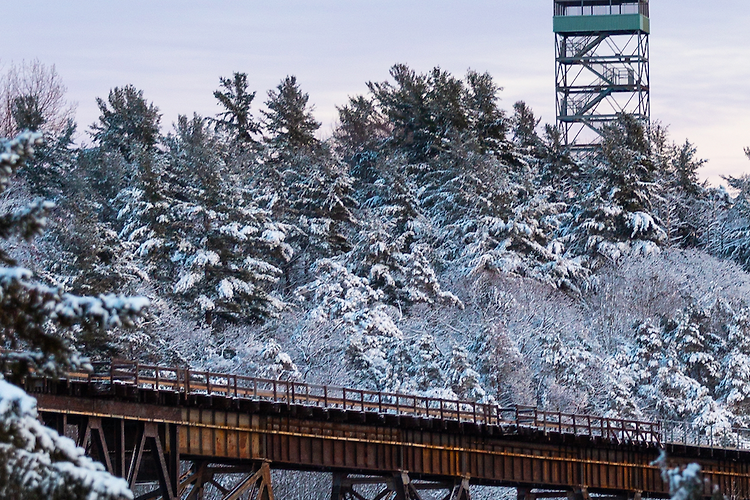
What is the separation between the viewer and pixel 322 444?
138 feet

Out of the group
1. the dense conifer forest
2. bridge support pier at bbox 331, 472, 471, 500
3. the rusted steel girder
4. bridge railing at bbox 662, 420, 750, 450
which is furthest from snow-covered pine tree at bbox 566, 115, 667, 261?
bridge support pier at bbox 331, 472, 471, 500

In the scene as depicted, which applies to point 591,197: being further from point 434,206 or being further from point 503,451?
point 503,451

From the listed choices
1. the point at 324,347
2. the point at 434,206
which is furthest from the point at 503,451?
the point at 434,206

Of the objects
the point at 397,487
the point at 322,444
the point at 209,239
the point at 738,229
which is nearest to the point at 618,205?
the point at 738,229

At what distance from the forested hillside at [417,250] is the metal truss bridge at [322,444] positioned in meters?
11.4

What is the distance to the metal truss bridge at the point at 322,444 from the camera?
3678 centimetres

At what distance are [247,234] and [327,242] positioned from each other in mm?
9442

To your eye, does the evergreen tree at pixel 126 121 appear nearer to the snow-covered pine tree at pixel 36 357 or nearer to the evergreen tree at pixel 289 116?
the evergreen tree at pixel 289 116

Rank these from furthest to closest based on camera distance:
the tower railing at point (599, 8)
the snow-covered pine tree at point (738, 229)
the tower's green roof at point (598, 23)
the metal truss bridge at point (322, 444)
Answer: the tower railing at point (599, 8) → the tower's green roof at point (598, 23) → the snow-covered pine tree at point (738, 229) → the metal truss bridge at point (322, 444)

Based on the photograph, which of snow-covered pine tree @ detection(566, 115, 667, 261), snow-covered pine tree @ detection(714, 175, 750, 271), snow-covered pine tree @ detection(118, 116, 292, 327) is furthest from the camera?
snow-covered pine tree @ detection(714, 175, 750, 271)

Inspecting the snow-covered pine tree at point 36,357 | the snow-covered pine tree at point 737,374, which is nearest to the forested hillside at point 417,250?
the snow-covered pine tree at point 737,374

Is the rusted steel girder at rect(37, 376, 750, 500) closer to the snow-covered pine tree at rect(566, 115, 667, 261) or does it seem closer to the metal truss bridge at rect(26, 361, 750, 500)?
the metal truss bridge at rect(26, 361, 750, 500)

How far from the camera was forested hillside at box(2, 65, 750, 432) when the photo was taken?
64.0m

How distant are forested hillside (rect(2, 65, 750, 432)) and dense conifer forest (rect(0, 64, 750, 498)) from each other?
0.48 ft
